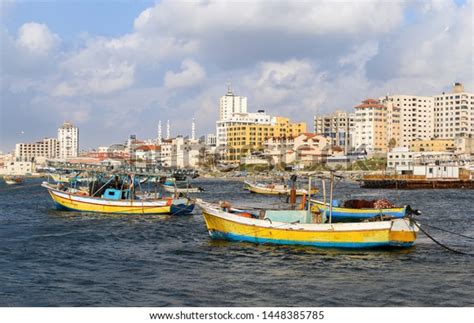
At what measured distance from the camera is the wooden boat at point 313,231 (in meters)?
30.6

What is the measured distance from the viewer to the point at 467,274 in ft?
82.6

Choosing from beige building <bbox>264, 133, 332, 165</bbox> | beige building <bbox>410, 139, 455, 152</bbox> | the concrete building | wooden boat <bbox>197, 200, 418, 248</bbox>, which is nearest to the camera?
wooden boat <bbox>197, 200, 418, 248</bbox>

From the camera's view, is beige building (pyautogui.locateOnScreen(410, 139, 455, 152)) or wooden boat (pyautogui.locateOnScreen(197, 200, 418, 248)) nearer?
wooden boat (pyautogui.locateOnScreen(197, 200, 418, 248))

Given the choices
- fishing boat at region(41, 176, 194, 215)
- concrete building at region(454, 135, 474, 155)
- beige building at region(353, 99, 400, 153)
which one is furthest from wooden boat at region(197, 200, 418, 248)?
beige building at region(353, 99, 400, 153)

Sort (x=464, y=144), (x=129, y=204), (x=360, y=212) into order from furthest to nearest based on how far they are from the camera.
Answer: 1. (x=464, y=144)
2. (x=129, y=204)
3. (x=360, y=212)

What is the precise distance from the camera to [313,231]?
101 ft

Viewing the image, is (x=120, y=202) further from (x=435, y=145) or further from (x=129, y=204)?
(x=435, y=145)

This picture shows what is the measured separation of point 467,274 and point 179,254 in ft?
47.8

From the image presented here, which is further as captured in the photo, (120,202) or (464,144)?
(464,144)

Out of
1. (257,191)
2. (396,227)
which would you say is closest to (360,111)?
(257,191)

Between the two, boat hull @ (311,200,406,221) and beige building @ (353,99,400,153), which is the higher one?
beige building @ (353,99,400,153)

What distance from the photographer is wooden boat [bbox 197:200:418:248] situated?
3056cm

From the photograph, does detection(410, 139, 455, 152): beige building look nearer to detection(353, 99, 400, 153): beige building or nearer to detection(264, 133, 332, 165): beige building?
detection(353, 99, 400, 153): beige building

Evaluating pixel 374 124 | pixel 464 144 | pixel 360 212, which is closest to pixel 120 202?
pixel 360 212
